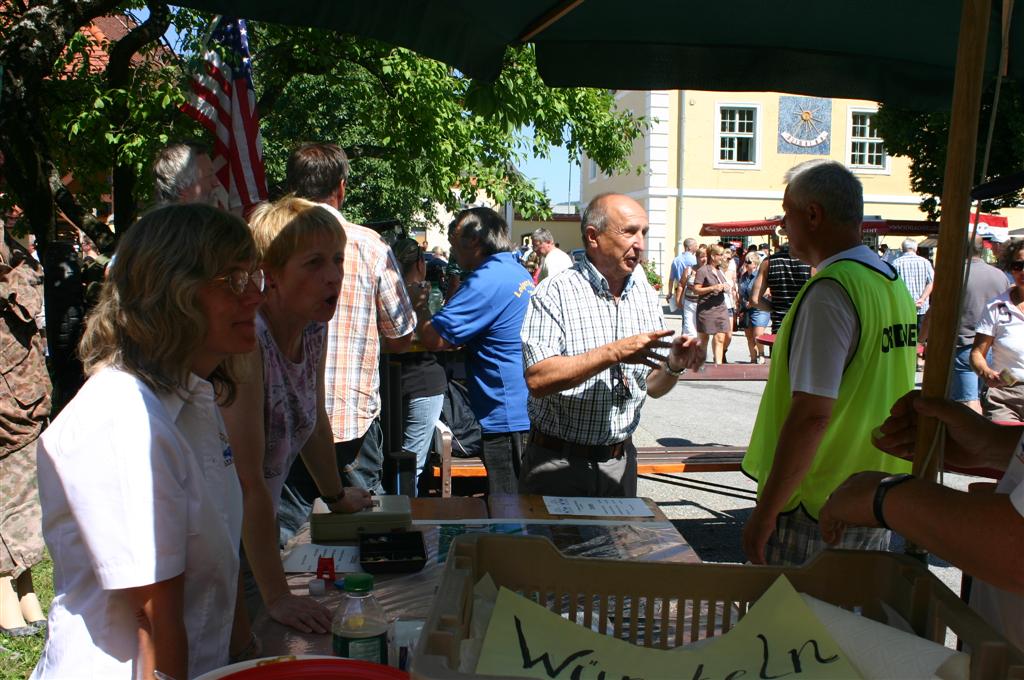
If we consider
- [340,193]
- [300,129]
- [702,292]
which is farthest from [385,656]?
[300,129]

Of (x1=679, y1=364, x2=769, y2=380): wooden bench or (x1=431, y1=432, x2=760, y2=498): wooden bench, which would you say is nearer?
(x1=431, y1=432, x2=760, y2=498): wooden bench

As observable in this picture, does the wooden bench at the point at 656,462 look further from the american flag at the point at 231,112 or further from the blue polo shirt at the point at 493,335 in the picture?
the american flag at the point at 231,112

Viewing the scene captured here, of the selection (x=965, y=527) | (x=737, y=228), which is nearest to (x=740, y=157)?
(x=737, y=228)

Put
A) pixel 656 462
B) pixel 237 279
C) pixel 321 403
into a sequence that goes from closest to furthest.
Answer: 1. pixel 237 279
2. pixel 321 403
3. pixel 656 462

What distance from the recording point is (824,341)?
2586 millimetres

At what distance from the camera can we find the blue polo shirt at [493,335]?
476 centimetres

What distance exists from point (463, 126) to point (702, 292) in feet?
20.4

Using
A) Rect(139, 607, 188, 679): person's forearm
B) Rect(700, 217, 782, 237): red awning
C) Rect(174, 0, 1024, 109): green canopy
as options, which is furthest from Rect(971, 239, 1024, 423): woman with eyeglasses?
Rect(700, 217, 782, 237): red awning

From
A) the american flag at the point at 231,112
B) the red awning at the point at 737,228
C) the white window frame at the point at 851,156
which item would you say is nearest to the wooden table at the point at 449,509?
the american flag at the point at 231,112

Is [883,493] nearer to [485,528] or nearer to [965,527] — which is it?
[965,527]

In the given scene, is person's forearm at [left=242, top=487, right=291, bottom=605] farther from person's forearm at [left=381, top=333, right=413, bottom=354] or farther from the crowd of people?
person's forearm at [left=381, top=333, right=413, bottom=354]

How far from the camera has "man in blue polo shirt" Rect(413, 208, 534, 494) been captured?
476cm

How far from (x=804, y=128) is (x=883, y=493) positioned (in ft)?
109

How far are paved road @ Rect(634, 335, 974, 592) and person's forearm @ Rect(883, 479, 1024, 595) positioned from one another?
296 centimetres
